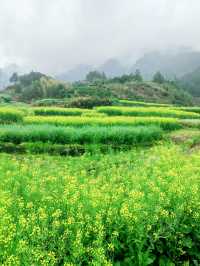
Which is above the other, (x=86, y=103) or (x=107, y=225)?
(x=86, y=103)

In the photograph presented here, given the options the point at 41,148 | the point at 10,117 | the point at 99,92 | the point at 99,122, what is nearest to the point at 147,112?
the point at 99,122

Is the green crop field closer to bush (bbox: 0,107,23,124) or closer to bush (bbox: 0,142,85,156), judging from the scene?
bush (bbox: 0,142,85,156)

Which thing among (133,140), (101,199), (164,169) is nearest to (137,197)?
(101,199)

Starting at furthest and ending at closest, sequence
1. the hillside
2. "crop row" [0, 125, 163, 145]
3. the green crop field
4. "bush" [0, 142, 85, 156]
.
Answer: the hillside
"crop row" [0, 125, 163, 145]
"bush" [0, 142, 85, 156]
the green crop field

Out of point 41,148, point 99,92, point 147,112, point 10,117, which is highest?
point 99,92

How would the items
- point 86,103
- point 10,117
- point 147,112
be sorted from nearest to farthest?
point 10,117 → point 147,112 → point 86,103

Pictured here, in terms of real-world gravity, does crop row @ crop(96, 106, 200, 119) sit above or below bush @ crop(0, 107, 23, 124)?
below

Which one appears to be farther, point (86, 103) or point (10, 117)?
point (86, 103)

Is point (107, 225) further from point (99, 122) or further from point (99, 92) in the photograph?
point (99, 92)

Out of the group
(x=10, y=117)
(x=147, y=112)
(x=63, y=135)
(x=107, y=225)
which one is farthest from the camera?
(x=147, y=112)

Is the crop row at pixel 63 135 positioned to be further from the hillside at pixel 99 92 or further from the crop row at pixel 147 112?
the hillside at pixel 99 92

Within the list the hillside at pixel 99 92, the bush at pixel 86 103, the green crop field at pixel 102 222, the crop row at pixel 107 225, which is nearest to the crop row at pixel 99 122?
the green crop field at pixel 102 222

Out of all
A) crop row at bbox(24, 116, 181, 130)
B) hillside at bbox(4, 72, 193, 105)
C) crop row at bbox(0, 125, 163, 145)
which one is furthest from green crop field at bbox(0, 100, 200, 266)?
hillside at bbox(4, 72, 193, 105)

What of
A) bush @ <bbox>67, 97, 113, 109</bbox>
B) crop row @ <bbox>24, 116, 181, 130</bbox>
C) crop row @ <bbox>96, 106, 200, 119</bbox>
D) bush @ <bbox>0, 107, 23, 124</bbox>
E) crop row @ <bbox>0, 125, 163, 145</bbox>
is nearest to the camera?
crop row @ <bbox>0, 125, 163, 145</bbox>
